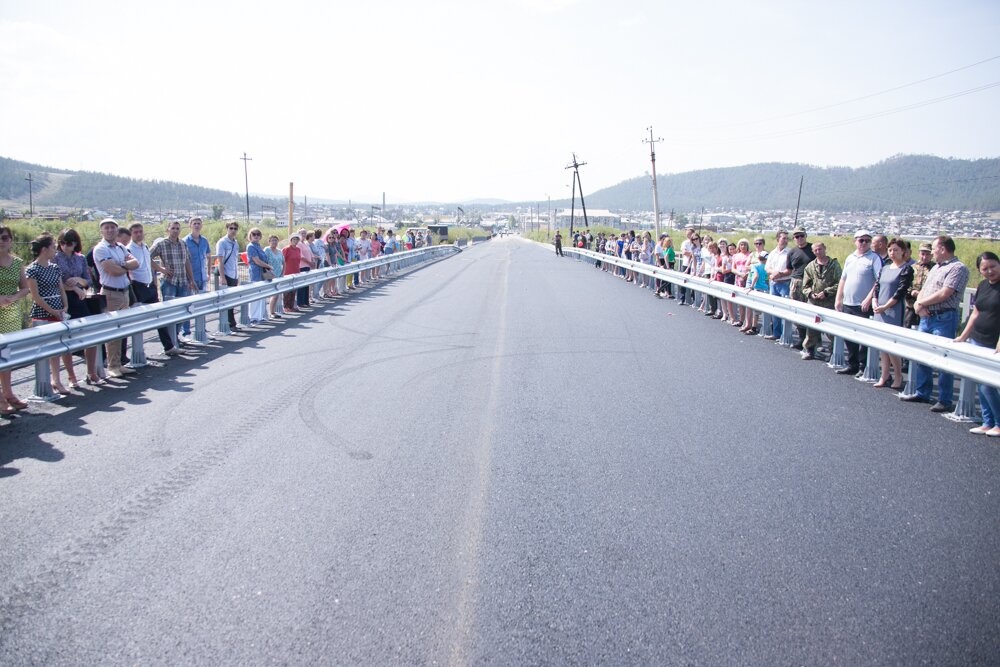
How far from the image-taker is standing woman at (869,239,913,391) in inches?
340

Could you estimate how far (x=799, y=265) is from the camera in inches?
487

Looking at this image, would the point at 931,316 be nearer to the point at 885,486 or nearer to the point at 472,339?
the point at 885,486

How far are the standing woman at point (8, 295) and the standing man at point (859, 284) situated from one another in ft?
31.3

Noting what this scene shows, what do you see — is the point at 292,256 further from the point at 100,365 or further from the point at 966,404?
the point at 966,404

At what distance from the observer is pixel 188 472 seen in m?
5.38

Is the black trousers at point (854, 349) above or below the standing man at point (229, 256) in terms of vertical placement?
below

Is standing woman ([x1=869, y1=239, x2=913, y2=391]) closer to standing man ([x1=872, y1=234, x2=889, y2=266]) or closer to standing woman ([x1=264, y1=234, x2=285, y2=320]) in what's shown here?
standing man ([x1=872, y1=234, x2=889, y2=266])

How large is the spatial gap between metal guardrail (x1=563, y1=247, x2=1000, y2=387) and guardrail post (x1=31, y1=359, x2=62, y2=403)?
9136mm

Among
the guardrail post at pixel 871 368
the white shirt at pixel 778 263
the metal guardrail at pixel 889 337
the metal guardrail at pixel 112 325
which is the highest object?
the white shirt at pixel 778 263

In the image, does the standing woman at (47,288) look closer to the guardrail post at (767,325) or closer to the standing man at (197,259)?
the standing man at (197,259)

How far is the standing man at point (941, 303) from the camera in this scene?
7.78m

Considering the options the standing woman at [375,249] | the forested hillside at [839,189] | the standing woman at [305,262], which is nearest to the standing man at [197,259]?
the standing woman at [305,262]

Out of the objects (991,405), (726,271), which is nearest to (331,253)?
(726,271)

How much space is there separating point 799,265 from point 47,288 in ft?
36.3
